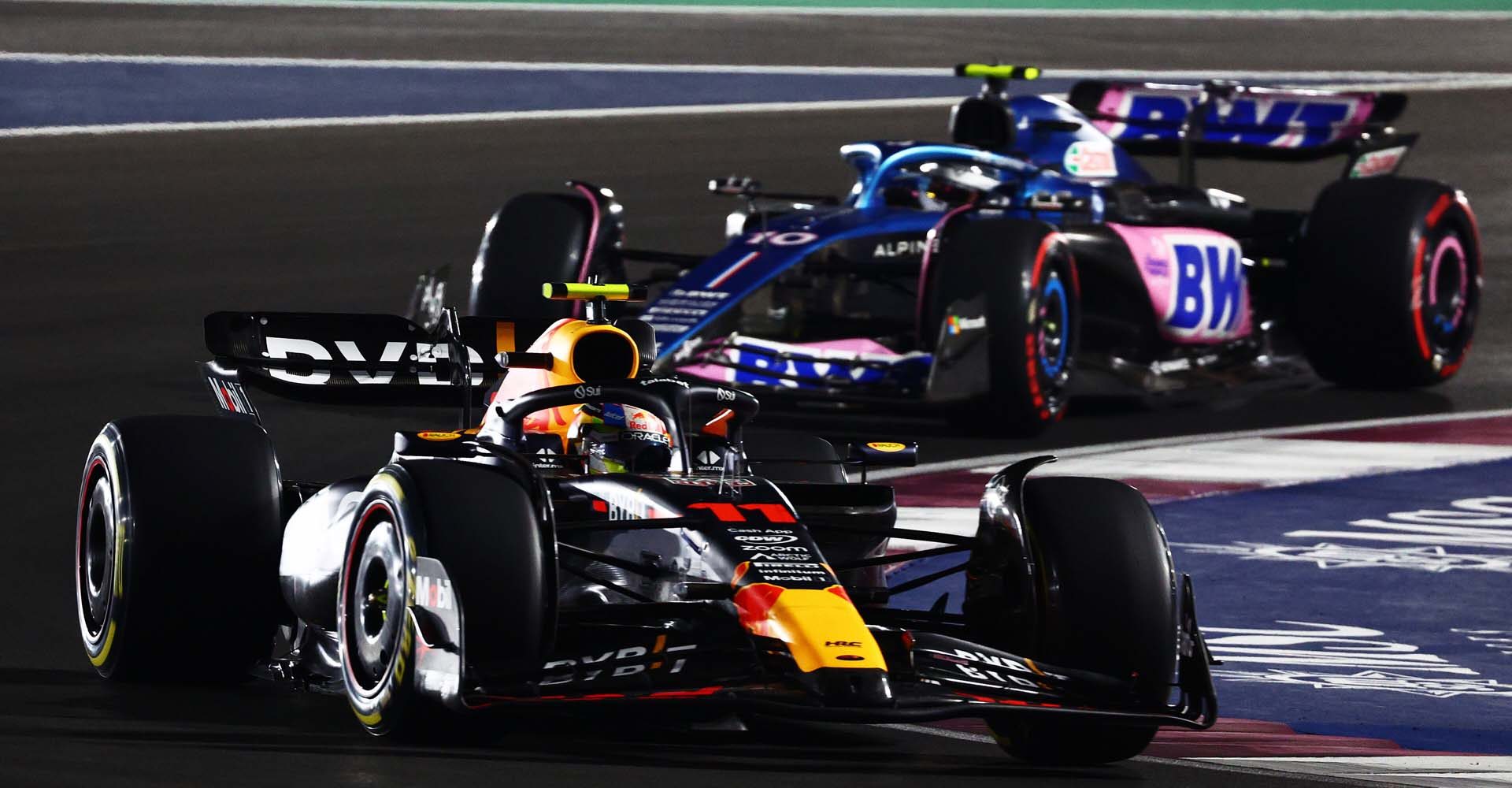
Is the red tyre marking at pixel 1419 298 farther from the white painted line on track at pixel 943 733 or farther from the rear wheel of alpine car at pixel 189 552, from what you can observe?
the rear wheel of alpine car at pixel 189 552

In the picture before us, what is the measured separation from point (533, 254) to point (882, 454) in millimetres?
7557

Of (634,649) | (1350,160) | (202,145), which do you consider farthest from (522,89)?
(634,649)

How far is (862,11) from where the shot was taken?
134 ft

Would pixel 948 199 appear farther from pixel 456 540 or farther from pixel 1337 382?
pixel 456 540

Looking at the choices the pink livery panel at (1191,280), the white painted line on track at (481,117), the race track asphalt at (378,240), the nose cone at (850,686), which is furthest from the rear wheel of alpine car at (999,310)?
the white painted line on track at (481,117)

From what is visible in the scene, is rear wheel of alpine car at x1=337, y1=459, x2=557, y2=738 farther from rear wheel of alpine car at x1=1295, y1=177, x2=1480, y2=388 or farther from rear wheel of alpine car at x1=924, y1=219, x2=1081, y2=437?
rear wheel of alpine car at x1=1295, y1=177, x2=1480, y2=388

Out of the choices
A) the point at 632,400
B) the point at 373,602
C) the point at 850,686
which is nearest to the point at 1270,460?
A: the point at 632,400

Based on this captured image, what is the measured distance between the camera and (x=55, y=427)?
15.0 metres

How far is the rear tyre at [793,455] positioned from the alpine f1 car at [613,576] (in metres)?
0.01

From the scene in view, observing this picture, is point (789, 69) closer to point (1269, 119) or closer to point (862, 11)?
point (862, 11)

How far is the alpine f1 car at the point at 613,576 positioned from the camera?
303 inches

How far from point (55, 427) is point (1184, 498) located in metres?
5.50

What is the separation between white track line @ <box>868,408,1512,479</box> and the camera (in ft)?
47.7

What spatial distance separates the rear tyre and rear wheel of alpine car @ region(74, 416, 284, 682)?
1.68 metres
